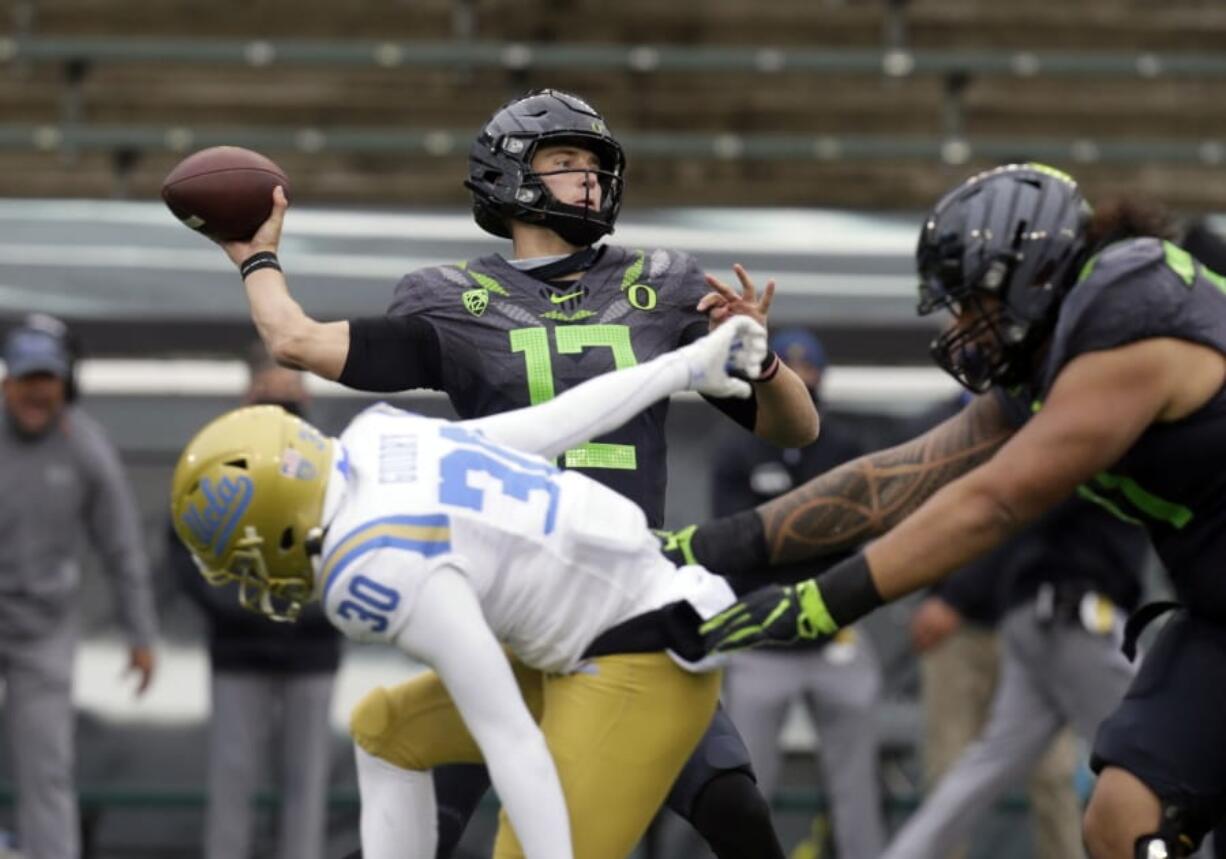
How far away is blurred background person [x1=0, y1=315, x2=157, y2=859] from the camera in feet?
23.7

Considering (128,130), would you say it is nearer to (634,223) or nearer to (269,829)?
(634,223)

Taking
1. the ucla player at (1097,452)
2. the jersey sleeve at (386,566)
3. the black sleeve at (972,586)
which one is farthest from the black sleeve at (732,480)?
the jersey sleeve at (386,566)

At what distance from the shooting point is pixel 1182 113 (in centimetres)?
1166

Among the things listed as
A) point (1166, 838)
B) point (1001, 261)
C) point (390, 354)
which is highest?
point (1001, 261)

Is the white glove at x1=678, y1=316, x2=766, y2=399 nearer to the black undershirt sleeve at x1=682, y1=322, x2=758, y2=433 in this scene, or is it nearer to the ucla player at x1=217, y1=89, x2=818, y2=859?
the ucla player at x1=217, y1=89, x2=818, y2=859

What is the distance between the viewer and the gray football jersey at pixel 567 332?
439cm

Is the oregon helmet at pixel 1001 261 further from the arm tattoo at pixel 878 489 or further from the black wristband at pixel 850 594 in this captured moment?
the black wristband at pixel 850 594

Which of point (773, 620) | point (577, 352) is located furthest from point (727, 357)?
point (773, 620)

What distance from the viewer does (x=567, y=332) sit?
4.42 metres

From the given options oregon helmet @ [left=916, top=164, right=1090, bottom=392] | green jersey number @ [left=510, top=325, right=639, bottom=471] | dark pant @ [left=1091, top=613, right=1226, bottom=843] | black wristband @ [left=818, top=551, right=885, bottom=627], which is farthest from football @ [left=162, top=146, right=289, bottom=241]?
dark pant @ [left=1091, top=613, right=1226, bottom=843]

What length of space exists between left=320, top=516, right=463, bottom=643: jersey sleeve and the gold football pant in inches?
13.4

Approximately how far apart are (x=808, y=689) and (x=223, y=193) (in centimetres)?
338

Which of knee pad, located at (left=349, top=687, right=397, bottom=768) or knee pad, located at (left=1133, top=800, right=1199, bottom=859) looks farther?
knee pad, located at (left=349, top=687, right=397, bottom=768)

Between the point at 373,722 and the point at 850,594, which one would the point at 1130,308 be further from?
the point at 373,722
